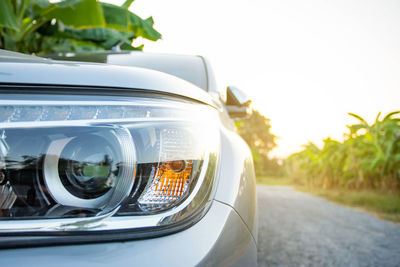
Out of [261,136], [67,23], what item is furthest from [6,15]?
[261,136]

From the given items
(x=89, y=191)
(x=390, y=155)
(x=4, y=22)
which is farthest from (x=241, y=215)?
(x=390, y=155)

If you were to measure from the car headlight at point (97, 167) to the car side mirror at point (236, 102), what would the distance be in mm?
1088

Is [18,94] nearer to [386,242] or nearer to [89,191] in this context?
[89,191]

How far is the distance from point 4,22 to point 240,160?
420 cm

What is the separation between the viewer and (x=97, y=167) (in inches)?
27.3

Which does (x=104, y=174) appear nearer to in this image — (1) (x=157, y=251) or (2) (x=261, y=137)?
(1) (x=157, y=251)

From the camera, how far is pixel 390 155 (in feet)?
21.8

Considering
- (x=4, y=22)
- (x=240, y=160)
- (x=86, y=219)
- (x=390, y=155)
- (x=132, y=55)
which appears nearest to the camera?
(x=86, y=219)

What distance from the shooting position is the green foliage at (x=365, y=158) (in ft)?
22.1

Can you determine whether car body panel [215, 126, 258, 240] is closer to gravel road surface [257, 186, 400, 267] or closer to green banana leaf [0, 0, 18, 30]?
gravel road surface [257, 186, 400, 267]

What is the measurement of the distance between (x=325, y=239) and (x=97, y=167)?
Answer: 11.5 ft

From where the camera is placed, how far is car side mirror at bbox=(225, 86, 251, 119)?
5.95 feet

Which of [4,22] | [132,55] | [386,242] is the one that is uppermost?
[4,22]

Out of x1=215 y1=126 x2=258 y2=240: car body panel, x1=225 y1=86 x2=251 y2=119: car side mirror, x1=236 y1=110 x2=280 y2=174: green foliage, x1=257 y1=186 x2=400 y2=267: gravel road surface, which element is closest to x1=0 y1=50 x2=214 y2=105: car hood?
x1=215 y1=126 x2=258 y2=240: car body panel
